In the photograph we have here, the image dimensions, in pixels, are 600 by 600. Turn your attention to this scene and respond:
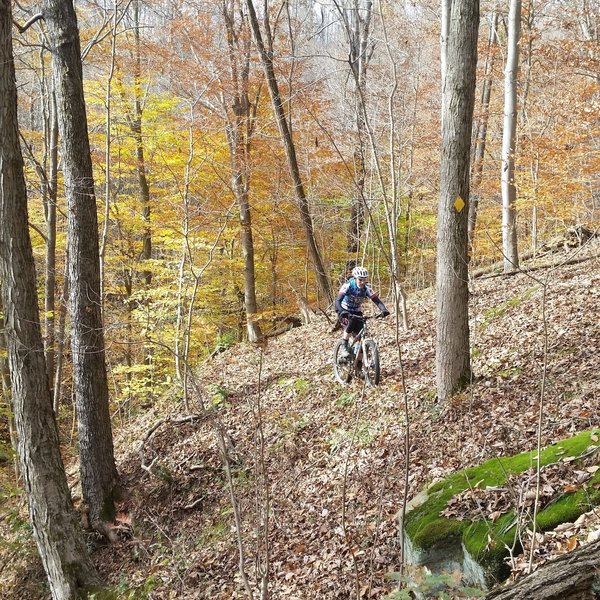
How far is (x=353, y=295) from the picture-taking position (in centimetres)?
862

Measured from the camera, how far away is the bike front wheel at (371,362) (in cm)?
851

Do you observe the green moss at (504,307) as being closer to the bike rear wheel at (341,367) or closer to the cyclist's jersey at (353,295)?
the cyclist's jersey at (353,295)

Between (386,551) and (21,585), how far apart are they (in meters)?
5.88

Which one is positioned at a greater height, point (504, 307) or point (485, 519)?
point (504, 307)

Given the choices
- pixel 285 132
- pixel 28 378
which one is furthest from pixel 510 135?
pixel 28 378

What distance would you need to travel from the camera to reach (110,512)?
8148 millimetres

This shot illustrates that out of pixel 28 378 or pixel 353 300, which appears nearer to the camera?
pixel 28 378

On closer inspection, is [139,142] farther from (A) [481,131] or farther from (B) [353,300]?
(A) [481,131]

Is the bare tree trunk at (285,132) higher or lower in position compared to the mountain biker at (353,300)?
higher

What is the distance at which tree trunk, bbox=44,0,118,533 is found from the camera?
733cm

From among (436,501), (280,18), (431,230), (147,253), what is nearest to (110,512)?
(436,501)

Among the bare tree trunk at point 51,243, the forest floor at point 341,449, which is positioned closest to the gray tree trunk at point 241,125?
the bare tree trunk at point 51,243

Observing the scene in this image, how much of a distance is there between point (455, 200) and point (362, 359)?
346cm

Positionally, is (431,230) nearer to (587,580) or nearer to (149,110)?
(149,110)
